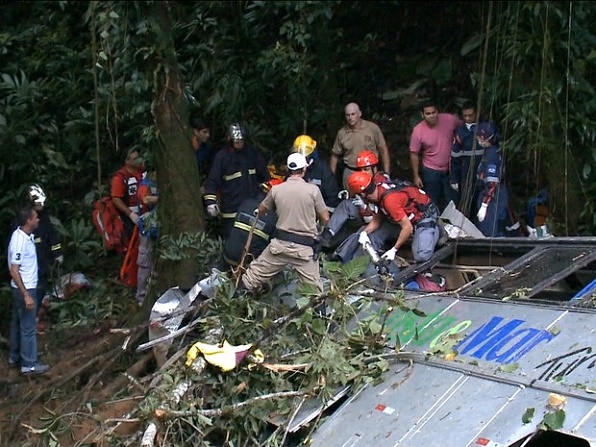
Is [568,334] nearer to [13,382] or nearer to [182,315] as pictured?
[182,315]

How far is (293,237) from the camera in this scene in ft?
26.5

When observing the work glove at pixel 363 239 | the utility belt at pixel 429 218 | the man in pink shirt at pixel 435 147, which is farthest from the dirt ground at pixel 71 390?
the man in pink shirt at pixel 435 147

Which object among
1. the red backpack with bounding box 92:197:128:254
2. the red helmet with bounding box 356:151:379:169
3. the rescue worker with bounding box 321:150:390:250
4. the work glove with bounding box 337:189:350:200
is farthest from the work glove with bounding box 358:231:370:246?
the red backpack with bounding box 92:197:128:254

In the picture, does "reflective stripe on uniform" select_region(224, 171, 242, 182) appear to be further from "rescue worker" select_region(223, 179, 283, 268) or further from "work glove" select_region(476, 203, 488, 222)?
"work glove" select_region(476, 203, 488, 222)

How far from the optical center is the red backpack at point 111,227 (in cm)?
1212

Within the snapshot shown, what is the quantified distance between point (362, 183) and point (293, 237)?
44.3 inches

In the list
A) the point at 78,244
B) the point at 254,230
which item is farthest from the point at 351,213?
the point at 78,244

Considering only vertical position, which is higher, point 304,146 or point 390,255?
point 304,146

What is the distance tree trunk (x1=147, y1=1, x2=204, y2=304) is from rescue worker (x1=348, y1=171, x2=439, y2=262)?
1.86 m

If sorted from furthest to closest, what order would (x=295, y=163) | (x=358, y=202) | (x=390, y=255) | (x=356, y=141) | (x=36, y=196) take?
(x=356, y=141)
(x=36, y=196)
(x=358, y=202)
(x=390, y=255)
(x=295, y=163)

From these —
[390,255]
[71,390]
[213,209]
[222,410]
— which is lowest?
[71,390]

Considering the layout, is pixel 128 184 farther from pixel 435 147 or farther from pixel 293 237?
Answer: pixel 293 237

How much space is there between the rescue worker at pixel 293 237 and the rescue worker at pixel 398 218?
2.43 feet

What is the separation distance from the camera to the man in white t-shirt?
9.82 m
